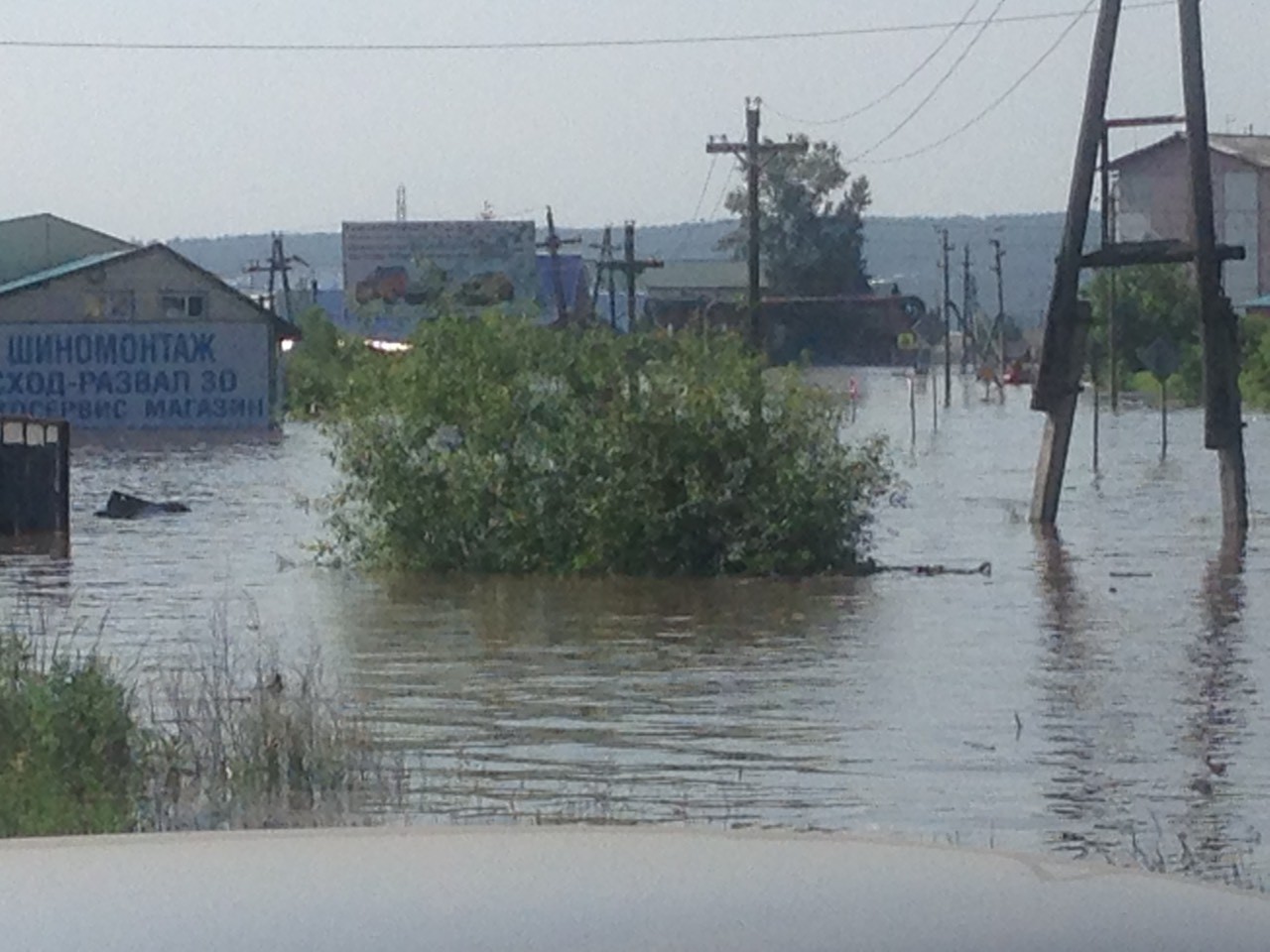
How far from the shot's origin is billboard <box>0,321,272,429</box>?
67.9 m

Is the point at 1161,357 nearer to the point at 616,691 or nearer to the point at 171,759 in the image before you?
the point at 616,691

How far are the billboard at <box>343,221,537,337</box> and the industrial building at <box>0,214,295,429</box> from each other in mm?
20445

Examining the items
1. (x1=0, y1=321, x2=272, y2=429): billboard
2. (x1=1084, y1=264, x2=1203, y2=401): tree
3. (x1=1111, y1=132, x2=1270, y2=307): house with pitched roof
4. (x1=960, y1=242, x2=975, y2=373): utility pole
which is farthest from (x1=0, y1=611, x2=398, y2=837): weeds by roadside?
(x1=960, y1=242, x2=975, y2=373): utility pole

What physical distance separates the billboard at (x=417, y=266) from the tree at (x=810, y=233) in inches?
1200

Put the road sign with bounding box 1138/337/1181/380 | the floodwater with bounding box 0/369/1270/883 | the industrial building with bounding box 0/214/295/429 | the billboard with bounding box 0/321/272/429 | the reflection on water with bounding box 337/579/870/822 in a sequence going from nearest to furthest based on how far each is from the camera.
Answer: the floodwater with bounding box 0/369/1270/883
the reflection on water with bounding box 337/579/870/822
the road sign with bounding box 1138/337/1181/380
the billboard with bounding box 0/321/272/429
the industrial building with bounding box 0/214/295/429

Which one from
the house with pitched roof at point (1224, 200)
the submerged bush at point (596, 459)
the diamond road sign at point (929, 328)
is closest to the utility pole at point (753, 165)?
the submerged bush at point (596, 459)

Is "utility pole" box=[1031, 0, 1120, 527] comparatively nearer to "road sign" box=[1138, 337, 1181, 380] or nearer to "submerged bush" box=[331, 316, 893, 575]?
"submerged bush" box=[331, 316, 893, 575]

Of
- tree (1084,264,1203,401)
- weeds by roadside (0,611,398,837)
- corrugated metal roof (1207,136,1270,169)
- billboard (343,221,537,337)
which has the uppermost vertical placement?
corrugated metal roof (1207,136,1270,169)

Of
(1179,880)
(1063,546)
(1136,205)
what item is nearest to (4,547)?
(1063,546)

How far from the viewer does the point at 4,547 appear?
2917 centimetres

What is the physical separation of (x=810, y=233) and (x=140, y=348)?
219 feet

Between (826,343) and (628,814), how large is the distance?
12193 centimetres

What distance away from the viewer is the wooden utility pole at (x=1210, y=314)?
1078 inches

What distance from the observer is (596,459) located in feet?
76.6
